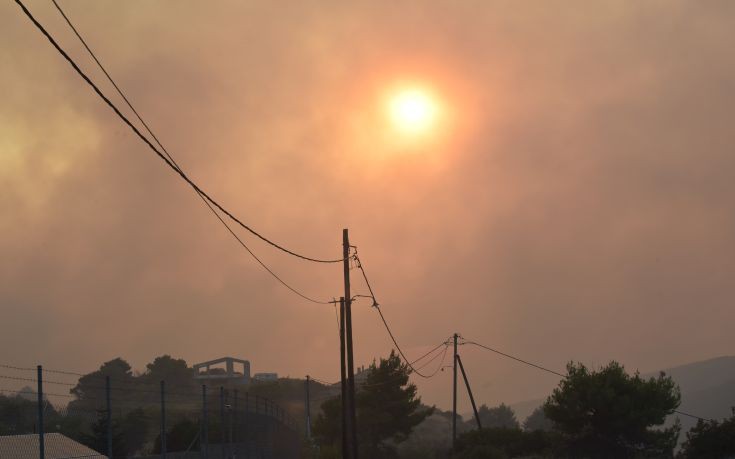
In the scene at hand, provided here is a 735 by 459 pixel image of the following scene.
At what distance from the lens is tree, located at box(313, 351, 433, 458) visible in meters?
86.9

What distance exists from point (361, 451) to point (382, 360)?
9596 millimetres

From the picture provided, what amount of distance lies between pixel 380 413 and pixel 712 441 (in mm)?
35092

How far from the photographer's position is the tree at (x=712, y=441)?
59.4 m

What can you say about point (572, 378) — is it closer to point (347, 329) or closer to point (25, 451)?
point (347, 329)

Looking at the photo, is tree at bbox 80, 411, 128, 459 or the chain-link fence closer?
the chain-link fence

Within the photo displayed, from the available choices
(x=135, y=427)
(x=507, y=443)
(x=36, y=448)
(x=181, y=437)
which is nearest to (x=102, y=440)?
(x=181, y=437)

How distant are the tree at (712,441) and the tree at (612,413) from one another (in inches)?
157

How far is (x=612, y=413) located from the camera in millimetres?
66938

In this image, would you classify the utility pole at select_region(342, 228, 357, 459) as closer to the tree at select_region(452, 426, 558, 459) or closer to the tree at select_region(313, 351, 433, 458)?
the tree at select_region(452, 426, 558, 459)

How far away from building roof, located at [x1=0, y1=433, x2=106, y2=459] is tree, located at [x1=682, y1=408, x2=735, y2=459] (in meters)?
38.7

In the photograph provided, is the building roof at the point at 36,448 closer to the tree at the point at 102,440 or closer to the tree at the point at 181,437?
the tree at the point at 102,440

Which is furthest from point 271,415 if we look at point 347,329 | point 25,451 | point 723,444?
point 723,444

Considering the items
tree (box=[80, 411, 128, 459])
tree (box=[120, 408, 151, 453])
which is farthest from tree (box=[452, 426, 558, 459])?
tree (box=[120, 408, 151, 453])

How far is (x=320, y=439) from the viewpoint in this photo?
286 ft
